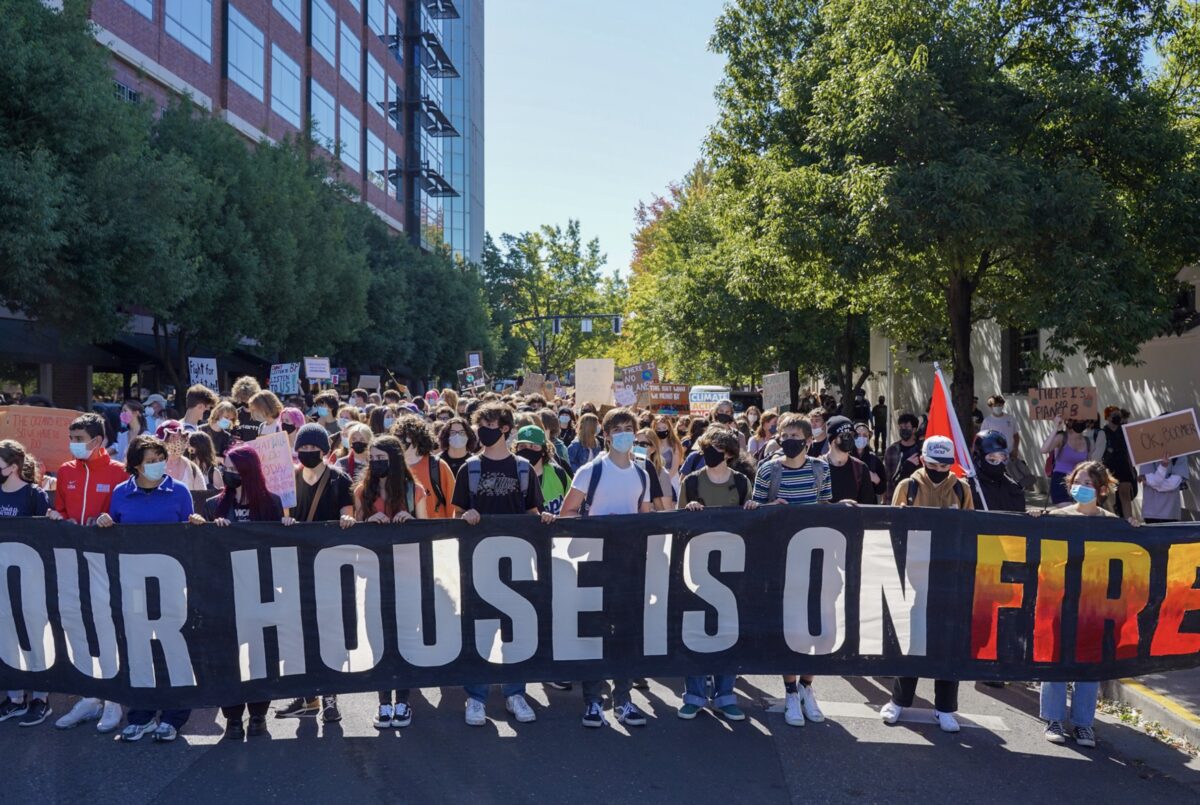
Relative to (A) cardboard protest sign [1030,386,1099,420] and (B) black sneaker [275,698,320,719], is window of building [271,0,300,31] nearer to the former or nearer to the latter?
(A) cardboard protest sign [1030,386,1099,420]

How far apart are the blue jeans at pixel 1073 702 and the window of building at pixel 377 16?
174ft

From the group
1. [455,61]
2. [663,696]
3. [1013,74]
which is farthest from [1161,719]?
[455,61]

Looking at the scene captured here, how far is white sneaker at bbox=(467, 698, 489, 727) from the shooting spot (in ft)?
20.8

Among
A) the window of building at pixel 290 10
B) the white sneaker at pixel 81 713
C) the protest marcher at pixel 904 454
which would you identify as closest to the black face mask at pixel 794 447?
the protest marcher at pixel 904 454

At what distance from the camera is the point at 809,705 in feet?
21.4

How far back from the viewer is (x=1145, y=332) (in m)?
13.0

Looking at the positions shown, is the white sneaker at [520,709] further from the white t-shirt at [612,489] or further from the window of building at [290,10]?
the window of building at [290,10]

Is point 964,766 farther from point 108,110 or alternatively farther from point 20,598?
point 108,110

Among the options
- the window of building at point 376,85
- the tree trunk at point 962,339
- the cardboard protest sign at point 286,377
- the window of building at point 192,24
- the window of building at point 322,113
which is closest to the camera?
the tree trunk at point 962,339

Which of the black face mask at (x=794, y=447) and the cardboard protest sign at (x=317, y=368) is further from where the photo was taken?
the cardboard protest sign at (x=317, y=368)

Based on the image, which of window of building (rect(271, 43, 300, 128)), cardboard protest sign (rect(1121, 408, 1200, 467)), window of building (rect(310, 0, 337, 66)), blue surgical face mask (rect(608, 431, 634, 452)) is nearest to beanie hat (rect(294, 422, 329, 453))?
blue surgical face mask (rect(608, 431, 634, 452))

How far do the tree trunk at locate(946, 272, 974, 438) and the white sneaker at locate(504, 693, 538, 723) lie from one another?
1107 centimetres

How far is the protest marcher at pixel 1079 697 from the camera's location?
617 centimetres

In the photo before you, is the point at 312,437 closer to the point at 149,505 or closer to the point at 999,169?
the point at 149,505
